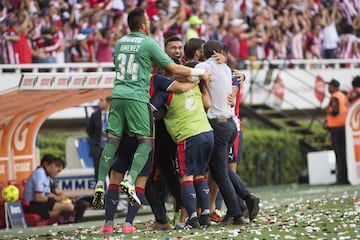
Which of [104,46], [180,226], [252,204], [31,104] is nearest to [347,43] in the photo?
[104,46]

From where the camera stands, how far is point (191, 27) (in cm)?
2503

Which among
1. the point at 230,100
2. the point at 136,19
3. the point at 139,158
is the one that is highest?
the point at 136,19

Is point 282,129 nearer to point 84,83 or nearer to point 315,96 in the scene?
point 315,96

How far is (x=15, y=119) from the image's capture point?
1736cm

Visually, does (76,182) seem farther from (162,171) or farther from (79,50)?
(162,171)

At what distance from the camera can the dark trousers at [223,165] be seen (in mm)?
12883

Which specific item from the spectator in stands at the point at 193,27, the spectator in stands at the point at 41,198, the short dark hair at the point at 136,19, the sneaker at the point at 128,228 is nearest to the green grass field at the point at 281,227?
the sneaker at the point at 128,228

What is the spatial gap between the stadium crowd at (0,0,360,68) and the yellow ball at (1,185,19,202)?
17.1ft

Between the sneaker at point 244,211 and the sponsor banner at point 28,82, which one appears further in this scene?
the sponsor banner at point 28,82

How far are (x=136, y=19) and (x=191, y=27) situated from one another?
1268cm

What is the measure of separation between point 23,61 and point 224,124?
28.4ft

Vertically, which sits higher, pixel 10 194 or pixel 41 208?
pixel 10 194

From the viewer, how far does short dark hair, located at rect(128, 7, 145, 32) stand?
12.4 meters

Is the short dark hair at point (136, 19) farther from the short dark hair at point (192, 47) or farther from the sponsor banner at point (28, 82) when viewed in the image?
the sponsor banner at point (28, 82)
